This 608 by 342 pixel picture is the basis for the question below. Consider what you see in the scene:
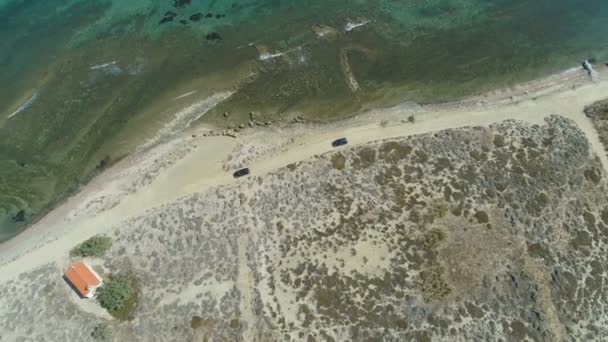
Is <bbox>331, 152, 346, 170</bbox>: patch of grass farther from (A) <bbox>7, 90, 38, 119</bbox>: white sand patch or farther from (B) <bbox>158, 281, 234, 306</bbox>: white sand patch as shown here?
(A) <bbox>7, 90, 38, 119</bbox>: white sand patch

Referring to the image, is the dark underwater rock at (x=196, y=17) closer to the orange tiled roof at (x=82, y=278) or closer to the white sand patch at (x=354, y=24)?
the white sand patch at (x=354, y=24)

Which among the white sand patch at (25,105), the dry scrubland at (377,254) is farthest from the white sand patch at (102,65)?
the dry scrubland at (377,254)

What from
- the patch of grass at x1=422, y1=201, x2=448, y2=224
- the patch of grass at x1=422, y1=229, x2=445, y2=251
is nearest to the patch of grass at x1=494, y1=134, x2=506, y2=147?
the patch of grass at x1=422, y1=201, x2=448, y2=224

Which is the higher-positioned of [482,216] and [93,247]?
[93,247]

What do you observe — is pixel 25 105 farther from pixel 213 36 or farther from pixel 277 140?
pixel 277 140

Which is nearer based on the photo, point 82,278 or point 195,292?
point 82,278

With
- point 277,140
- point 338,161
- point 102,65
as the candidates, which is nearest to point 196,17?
point 102,65
